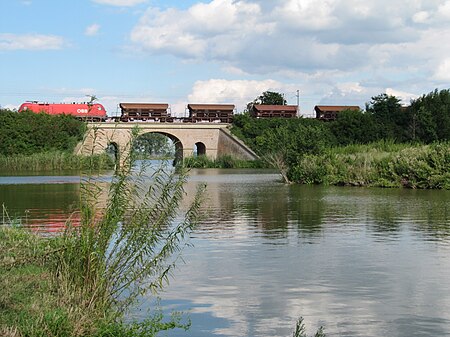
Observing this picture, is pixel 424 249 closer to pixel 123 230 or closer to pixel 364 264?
pixel 364 264

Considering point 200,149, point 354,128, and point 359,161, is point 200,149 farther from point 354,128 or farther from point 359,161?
point 359,161

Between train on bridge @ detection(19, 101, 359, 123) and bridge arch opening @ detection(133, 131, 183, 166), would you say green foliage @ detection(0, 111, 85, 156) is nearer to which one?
train on bridge @ detection(19, 101, 359, 123)

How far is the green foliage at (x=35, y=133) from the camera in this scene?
72.7m

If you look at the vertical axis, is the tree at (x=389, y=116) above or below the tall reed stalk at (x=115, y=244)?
above

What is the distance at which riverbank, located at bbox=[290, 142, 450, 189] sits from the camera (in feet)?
122

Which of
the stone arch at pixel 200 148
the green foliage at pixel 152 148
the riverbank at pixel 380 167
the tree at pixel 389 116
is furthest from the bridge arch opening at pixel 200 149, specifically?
the green foliage at pixel 152 148

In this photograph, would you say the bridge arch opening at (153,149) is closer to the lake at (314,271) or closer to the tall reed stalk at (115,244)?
the tall reed stalk at (115,244)

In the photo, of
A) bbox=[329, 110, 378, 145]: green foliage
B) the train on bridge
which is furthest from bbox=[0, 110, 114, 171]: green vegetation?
bbox=[329, 110, 378, 145]: green foliage

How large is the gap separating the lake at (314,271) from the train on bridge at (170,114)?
188 ft

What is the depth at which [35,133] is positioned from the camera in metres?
73.5

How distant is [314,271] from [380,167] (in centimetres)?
2786

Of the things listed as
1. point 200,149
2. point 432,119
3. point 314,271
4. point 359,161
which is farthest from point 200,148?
point 314,271

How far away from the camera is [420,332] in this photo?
30.2 ft

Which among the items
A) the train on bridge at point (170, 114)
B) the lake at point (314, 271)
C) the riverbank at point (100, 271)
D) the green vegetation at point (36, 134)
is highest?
the train on bridge at point (170, 114)
